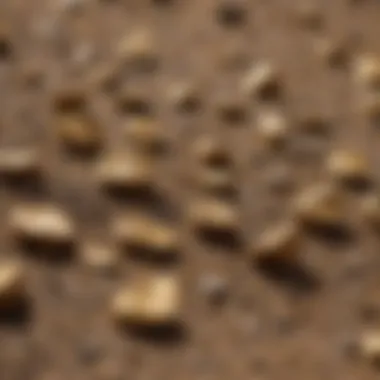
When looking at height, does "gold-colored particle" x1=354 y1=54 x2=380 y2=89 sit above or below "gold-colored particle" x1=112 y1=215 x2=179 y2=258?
above

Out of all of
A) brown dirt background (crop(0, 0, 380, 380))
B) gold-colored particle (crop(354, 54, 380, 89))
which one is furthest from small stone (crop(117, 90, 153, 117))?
gold-colored particle (crop(354, 54, 380, 89))

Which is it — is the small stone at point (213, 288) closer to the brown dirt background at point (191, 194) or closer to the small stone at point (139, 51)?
the brown dirt background at point (191, 194)

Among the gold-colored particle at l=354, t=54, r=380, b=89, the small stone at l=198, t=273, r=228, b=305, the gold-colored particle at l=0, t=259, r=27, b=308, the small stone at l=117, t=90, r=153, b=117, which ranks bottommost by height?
the gold-colored particle at l=0, t=259, r=27, b=308

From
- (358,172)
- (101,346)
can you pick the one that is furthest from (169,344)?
(358,172)

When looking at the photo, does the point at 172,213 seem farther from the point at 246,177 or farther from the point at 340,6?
the point at 340,6

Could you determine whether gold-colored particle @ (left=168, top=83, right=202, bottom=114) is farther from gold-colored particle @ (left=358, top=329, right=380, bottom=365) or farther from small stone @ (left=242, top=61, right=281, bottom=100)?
gold-colored particle @ (left=358, top=329, right=380, bottom=365)

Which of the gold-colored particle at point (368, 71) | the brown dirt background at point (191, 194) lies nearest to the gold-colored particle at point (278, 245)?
the brown dirt background at point (191, 194)

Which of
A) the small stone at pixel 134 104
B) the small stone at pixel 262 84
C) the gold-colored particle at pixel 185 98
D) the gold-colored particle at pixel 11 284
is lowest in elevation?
the gold-colored particle at pixel 11 284
